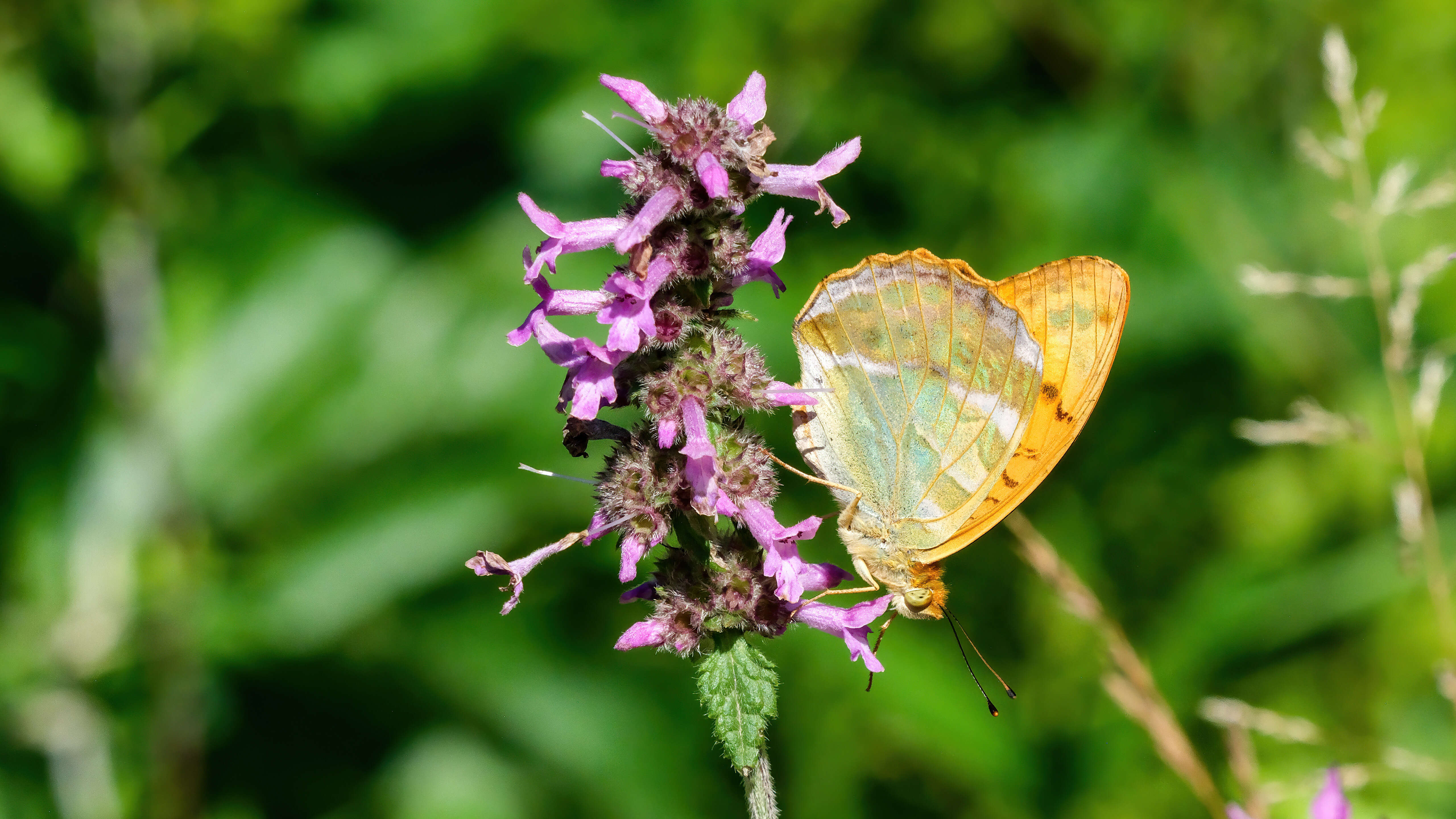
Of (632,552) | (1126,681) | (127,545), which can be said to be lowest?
(127,545)

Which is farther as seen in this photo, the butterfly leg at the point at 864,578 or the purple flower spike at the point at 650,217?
the butterfly leg at the point at 864,578

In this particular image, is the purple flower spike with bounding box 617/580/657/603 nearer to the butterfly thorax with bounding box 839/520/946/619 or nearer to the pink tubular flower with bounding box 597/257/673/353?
the pink tubular flower with bounding box 597/257/673/353

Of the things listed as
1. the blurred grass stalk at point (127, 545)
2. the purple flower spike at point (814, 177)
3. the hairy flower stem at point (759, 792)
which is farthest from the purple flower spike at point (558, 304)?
the blurred grass stalk at point (127, 545)

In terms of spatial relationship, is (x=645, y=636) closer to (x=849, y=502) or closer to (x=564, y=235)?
(x=564, y=235)

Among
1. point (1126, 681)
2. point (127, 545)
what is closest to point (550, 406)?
point (127, 545)

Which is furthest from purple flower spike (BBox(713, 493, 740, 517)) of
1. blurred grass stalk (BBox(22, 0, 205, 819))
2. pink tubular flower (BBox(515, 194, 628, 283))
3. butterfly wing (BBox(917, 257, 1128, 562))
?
blurred grass stalk (BBox(22, 0, 205, 819))

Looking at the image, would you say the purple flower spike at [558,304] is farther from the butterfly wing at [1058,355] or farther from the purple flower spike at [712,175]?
the butterfly wing at [1058,355]
